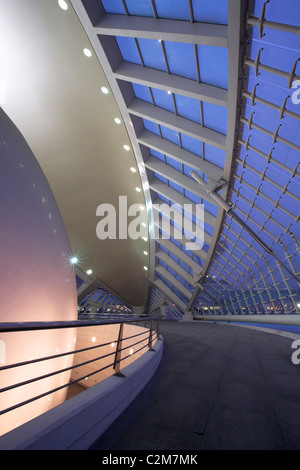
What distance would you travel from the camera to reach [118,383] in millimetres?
2975

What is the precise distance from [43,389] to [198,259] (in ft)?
65.4

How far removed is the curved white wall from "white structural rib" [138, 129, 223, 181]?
795 centimetres

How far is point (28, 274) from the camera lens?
484 centimetres

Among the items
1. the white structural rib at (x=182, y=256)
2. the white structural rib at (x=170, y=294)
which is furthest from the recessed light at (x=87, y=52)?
the white structural rib at (x=170, y=294)

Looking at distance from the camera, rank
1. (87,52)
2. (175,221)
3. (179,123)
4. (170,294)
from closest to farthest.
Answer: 1. (87,52)
2. (179,123)
3. (175,221)
4. (170,294)

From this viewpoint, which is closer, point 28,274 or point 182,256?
point 28,274

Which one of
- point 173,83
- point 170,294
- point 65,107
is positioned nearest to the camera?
point 173,83

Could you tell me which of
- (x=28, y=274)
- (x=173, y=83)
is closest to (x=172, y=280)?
(x=173, y=83)

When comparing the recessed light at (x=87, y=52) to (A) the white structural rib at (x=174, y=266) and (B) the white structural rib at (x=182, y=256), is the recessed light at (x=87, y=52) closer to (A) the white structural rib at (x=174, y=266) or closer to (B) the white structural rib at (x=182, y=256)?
(B) the white structural rib at (x=182, y=256)

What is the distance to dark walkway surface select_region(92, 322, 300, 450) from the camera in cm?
223

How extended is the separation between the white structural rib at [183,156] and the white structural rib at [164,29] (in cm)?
545

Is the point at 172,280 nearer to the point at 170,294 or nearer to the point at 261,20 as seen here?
the point at 170,294

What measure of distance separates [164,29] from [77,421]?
10108mm

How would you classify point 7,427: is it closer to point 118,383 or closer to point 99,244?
point 118,383
